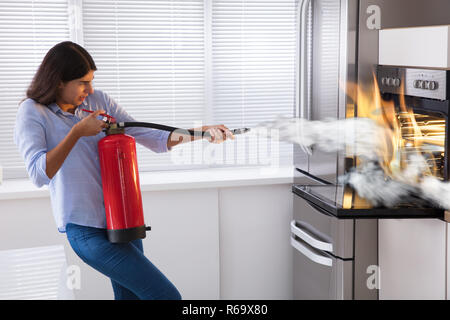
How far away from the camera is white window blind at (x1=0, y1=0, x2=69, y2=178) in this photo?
9.50ft

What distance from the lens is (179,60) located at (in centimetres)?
313

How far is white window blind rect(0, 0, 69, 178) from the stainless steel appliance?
1203 millimetres

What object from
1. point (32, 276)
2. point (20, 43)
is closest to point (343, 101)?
point (32, 276)

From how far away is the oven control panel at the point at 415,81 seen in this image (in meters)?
2.01

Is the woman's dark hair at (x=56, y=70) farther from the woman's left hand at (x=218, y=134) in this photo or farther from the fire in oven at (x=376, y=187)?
the fire in oven at (x=376, y=187)

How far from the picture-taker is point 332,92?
8.27 ft

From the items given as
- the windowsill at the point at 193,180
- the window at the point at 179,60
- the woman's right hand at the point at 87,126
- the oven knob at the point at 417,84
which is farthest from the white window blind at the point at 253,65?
the woman's right hand at the point at 87,126

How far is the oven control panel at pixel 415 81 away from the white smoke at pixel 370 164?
171 millimetres

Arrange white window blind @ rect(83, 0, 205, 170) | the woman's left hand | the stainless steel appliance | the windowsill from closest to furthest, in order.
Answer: the woman's left hand < the stainless steel appliance < the windowsill < white window blind @ rect(83, 0, 205, 170)

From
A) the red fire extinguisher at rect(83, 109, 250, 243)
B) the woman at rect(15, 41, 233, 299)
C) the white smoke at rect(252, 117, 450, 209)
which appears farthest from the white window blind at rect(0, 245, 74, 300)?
the white smoke at rect(252, 117, 450, 209)

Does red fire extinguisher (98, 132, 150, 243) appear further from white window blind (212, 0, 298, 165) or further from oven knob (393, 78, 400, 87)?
white window blind (212, 0, 298, 165)

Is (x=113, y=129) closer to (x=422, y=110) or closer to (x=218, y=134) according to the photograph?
(x=218, y=134)
